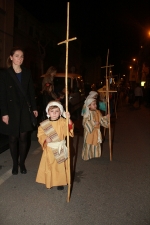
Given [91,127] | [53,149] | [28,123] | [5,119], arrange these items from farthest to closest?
[91,127] → [28,123] → [5,119] → [53,149]

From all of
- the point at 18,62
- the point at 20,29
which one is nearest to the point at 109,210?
the point at 18,62

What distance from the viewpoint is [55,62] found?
1027 inches

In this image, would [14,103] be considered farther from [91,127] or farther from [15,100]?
[91,127]

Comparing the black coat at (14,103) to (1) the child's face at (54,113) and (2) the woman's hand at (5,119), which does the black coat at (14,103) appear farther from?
(1) the child's face at (54,113)

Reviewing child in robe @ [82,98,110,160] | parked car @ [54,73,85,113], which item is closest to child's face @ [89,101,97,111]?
child in robe @ [82,98,110,160]

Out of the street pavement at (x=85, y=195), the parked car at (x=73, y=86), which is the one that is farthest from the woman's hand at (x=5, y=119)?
the parked car at (x=73, y=86)

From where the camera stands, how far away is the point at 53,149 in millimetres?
3361

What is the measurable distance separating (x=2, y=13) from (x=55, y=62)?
12044 millimetres

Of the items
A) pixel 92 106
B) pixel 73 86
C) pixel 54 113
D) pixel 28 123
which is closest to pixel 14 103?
pixel 28 123

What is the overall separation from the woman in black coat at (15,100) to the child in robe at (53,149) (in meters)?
0.57

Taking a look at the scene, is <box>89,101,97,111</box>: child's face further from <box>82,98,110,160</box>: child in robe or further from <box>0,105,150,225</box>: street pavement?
<box>0,105,150,225</box>: street pavement

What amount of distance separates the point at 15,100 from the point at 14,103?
5cm

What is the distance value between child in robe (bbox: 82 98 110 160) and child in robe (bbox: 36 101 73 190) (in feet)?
4.57

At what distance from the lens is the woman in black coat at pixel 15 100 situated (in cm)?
370
